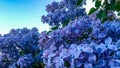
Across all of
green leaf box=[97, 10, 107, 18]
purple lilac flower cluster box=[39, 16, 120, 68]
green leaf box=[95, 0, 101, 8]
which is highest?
green leaf box=[95, 0, 101, 8]

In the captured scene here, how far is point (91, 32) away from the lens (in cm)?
412

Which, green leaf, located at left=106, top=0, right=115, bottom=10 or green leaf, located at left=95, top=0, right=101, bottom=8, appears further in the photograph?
green leaf, located at left=95, top=0, right=101, bottom=8

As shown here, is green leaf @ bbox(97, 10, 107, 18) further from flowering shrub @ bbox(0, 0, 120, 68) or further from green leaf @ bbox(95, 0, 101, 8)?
flowering shrub @ bbox(0, 0, 120, 68)

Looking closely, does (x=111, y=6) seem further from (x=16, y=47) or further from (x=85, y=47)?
(x=16, y=47)

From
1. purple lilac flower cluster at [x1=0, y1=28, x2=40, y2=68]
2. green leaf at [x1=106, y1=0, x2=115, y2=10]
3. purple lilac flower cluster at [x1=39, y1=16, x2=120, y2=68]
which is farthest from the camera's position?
purple lilac flower cluster at [x1=0, y1=28, x2=40, y2=68]

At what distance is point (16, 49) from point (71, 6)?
87.7 inches

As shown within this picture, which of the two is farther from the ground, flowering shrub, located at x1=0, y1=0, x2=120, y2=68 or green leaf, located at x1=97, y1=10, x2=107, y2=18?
green leaf, located at x1=97, y1=10, x2=107, y2=18

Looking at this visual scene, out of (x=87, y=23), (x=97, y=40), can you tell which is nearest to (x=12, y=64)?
(x=87, y=23)

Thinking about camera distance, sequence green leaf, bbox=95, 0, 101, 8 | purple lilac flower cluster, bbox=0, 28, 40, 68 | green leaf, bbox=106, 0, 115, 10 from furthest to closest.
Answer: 1. purple lilac flower cluster, bbox=0, 28, 40, 68
2. green leaf, bbox=95, 0, 101, 8
3. green leaf, bbox=106, 0, 115, 10

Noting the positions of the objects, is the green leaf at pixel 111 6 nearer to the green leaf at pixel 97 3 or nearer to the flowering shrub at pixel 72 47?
the green leaf at pixel 97 3

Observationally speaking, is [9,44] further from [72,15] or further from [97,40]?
[97,40]

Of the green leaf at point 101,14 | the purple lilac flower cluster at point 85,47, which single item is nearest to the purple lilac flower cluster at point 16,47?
the green leaf at point 101,14

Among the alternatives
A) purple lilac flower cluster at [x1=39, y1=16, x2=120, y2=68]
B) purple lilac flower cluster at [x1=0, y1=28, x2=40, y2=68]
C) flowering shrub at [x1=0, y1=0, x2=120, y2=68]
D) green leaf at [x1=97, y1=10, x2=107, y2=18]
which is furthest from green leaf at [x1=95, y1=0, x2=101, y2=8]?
purple lilac flower cluster at [x1=0, y1=28, x2=40, y2=68]

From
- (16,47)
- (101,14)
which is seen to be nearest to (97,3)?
(101,14)
